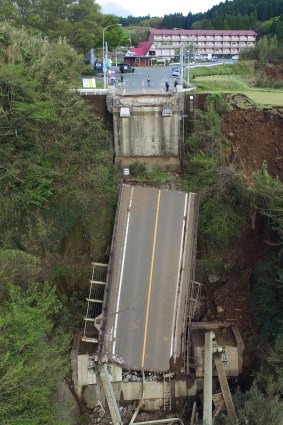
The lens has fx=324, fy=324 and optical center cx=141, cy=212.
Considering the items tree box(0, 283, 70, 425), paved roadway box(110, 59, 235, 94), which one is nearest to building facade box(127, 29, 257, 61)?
paved roadway box(110, 59, 235, 94)

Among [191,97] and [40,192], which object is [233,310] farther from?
[191,97]

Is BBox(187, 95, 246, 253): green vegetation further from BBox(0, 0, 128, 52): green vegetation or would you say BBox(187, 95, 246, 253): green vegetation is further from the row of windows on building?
the row of windows on building

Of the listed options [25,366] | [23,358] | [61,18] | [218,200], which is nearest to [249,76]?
[61,18]

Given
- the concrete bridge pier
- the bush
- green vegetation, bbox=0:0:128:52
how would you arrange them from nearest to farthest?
the bush → the concrete bridge pier → green vegetation, bbox=0:0:128:52

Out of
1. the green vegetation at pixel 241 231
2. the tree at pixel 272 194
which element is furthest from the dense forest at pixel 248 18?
the tree at pixel 272 194

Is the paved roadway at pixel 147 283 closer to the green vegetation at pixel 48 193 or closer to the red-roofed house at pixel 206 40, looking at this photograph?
the green vegetation at pixel 48 193

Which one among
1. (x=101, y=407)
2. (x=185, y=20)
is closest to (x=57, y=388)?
(x=101, y=407)
